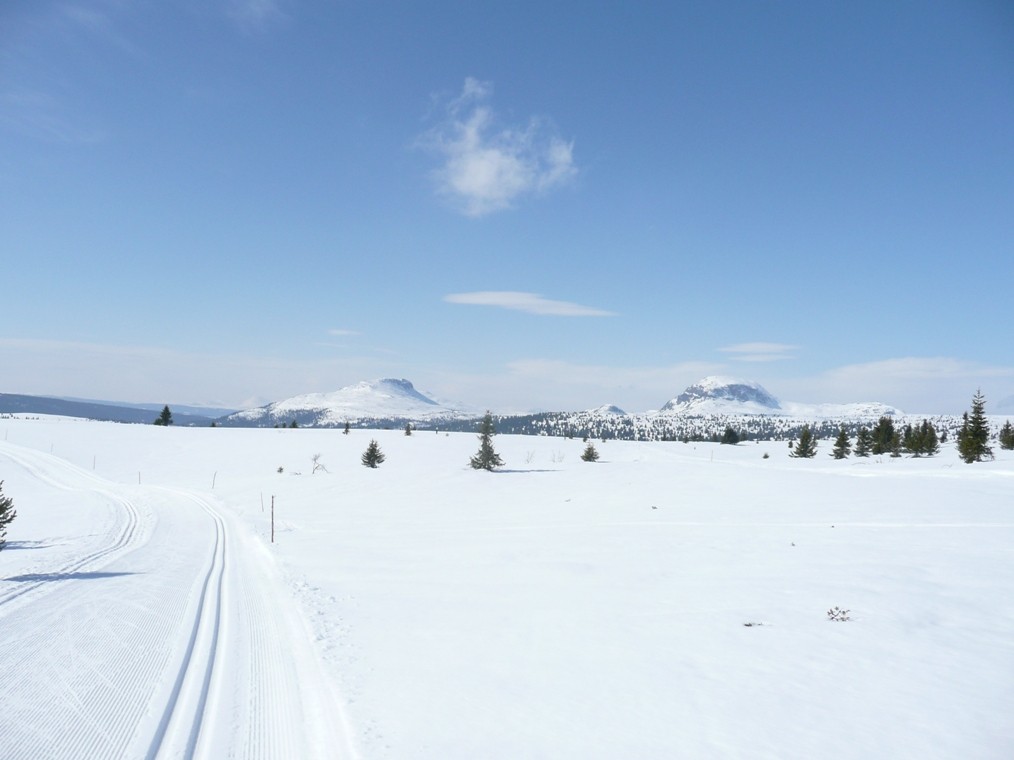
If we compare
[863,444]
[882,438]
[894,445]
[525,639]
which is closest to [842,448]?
[863,444]

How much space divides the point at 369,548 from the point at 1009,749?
1717cm

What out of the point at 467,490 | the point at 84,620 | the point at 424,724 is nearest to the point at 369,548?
the point at 84,620

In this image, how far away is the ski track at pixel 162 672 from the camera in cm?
575

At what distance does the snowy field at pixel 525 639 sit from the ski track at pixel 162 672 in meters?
0.04

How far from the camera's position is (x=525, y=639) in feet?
29.9

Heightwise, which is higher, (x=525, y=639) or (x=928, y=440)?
(x=928, y=440)

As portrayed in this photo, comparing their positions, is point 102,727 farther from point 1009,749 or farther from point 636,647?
point 1009,749

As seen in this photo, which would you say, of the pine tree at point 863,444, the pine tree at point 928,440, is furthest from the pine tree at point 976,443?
the pine tree at point 863,444

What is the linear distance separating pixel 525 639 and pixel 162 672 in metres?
5.52

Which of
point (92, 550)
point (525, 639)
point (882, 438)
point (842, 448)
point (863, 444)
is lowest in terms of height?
point (92, 550)

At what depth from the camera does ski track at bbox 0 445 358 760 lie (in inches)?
227

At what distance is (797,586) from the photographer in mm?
11688

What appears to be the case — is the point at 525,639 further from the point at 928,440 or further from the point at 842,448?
the point at 842,448

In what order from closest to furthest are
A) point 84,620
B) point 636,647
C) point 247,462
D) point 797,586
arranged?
1. point 636,647
2. point 84,620
3. point 797,586
4. point 247,462
